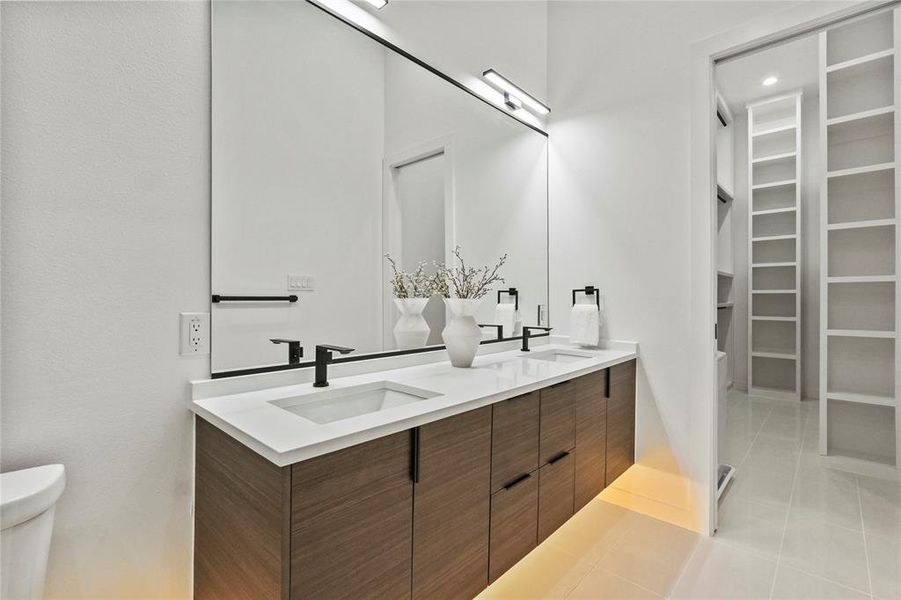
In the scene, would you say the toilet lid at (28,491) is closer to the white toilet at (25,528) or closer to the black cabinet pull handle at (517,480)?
the white toilet at (25,528)

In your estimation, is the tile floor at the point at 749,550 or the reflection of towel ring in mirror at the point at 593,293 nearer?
the tile floor at the point at 749,550

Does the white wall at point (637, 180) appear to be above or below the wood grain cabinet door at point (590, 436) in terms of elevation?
above

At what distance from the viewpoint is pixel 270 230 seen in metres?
1.44

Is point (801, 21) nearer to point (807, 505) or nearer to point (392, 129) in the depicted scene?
point (392, 129)

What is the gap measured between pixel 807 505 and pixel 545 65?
2.93 m

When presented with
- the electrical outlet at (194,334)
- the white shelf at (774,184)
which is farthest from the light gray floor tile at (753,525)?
the white shelf at (774,184)

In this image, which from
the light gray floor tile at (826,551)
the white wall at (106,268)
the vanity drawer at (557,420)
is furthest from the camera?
the light gray floor tile at (826,551)

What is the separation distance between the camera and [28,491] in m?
0.88

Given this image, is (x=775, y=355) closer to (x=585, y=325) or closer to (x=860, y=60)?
(x=860, y=60)

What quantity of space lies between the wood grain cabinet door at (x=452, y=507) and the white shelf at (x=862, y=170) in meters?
3.05

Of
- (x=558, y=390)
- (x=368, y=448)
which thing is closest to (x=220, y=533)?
(x=368, y=448)

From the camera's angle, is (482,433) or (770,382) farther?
(770,382)

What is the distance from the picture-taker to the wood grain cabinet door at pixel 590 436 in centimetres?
181

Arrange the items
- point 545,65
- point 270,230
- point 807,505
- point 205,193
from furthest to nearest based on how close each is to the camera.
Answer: point 545,65 < point 807,505 < point 270,230 < point 205,193
